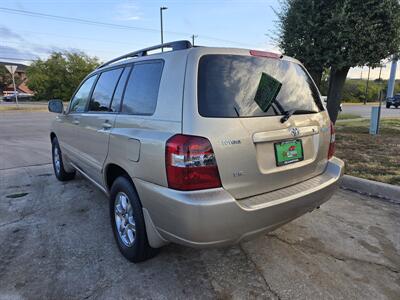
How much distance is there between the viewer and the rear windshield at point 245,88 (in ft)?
6.71

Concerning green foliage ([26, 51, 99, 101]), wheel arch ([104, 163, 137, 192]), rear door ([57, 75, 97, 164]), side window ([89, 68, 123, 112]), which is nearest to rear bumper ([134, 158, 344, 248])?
wheel arch ([104, 163, 137, 192])

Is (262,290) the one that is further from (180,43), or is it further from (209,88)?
(180,43)

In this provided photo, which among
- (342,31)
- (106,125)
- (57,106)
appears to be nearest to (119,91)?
(106,125)

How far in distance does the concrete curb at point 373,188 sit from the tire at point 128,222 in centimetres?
342

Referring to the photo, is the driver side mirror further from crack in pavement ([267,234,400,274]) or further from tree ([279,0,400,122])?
tree ([279,0,400,122])

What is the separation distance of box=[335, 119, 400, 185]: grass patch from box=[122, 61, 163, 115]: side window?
3.92 m

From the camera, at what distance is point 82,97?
3.98 meters

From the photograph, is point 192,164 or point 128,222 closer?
point 192,164

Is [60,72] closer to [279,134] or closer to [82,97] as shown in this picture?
[82,97]

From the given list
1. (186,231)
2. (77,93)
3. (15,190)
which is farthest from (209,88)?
(15,190)

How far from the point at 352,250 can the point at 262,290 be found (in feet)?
3.70

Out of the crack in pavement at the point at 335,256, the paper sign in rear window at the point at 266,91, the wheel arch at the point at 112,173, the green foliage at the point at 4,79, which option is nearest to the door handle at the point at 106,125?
the wheel arch at the point at 112,173

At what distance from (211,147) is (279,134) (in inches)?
24.6

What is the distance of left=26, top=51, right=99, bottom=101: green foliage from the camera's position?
40.6m
